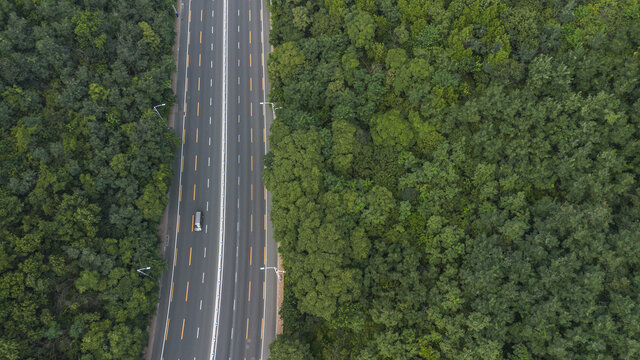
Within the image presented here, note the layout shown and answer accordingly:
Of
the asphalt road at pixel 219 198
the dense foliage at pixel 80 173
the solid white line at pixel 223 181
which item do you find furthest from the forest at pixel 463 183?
the dense foliage at pixel 80 173

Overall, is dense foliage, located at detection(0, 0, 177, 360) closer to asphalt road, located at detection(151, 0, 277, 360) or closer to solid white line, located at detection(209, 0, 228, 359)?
asphalt road, located at detection(151, 0, 277, 360)

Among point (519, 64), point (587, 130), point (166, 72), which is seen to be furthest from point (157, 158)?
point (587, 130)

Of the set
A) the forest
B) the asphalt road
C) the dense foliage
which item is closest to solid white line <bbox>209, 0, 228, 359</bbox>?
Answer: the asphalt road

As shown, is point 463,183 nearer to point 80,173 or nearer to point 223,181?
point 223,181

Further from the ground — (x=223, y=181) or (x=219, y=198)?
(x=223, y=181)

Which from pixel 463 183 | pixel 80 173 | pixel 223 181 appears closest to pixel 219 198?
pixel 223 181

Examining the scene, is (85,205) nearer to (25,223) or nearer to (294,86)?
(25,223)
